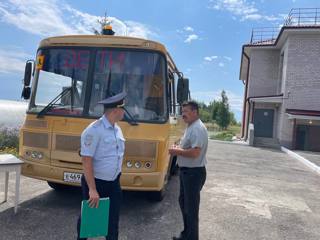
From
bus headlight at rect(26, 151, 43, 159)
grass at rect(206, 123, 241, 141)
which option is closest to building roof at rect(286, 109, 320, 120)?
grass at rect(206, 123, 241, 141)

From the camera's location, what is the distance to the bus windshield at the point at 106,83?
5730 millimetres

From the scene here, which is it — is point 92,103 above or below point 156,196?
above

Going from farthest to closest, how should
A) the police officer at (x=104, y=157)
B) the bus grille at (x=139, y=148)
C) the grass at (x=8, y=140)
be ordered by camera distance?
the grass at (x=8, y=140), the bus grille at (x=139, y=148), the police officer at (x=104, y=157)

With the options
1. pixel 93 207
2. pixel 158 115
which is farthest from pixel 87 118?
pixel 93 207

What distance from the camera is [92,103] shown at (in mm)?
5742

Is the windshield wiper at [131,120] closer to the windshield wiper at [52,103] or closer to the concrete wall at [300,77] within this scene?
the windshield wiper at [52,103]

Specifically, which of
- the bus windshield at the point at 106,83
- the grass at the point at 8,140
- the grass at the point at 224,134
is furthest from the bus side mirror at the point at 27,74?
the grass at the point at 224,134

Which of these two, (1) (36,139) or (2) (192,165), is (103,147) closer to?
(2) (192,165)

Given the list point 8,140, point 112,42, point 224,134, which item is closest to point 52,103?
point 112,42

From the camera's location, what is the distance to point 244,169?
12508mm

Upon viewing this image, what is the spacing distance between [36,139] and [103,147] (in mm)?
2699

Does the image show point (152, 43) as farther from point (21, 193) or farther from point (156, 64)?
point (21, 193)

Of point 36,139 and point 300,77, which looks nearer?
point 36,139

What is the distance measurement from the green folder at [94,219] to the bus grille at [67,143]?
2.22m
